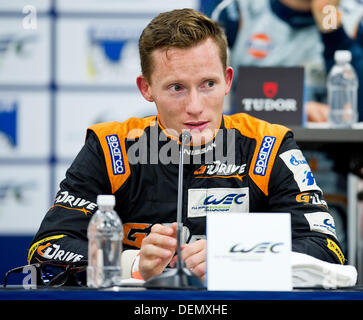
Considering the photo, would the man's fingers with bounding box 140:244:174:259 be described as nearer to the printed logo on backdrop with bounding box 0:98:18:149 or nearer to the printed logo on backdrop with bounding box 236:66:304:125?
the printed logo on backdrop with bounding box 236:66:304:125

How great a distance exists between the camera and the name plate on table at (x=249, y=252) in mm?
1033

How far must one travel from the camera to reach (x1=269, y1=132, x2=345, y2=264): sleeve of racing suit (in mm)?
1514

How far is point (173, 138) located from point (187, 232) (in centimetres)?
26

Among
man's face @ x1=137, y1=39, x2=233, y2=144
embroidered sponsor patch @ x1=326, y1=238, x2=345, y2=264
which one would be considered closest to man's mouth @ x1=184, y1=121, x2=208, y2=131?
man's face @ x1=137, y1=39, x2=233, y2=144

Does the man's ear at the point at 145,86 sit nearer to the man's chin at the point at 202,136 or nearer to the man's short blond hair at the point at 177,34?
the man's short blond hair at the point at 177,34

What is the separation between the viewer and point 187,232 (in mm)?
1760

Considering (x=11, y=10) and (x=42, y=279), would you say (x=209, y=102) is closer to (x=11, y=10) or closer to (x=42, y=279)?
(x=42, y=279)

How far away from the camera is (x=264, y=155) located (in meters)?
1.79

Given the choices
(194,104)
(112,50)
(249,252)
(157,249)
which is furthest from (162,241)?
(112,50)

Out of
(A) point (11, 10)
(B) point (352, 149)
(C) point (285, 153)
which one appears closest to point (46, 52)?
(A) point (11, 10)

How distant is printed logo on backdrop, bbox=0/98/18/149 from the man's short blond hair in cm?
146

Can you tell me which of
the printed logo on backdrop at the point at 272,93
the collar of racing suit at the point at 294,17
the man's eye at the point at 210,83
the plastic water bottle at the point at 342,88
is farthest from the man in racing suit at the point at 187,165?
the collar of racing suit at the point at 294,17

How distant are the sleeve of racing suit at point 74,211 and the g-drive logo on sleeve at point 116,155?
0.03 m

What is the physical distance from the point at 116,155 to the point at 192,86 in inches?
12.9
